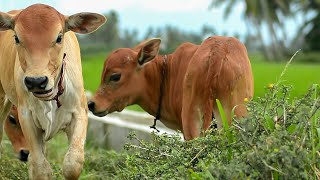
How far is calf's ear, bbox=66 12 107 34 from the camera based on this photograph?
21.4ft

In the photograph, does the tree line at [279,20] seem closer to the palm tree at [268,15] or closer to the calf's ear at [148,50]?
the palm tree at [268,15]

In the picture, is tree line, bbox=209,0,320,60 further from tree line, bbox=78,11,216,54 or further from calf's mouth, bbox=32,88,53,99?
calf's mouth, bbox=32,88,53,99

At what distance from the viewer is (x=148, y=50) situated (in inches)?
345

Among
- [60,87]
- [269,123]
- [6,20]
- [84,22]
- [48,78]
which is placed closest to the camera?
Answer: [269,123]

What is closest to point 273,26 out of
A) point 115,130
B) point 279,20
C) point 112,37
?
point 279,20

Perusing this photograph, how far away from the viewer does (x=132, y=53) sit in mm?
8867

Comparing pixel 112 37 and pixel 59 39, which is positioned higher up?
pixel 59 39

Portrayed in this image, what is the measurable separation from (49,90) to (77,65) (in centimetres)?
129

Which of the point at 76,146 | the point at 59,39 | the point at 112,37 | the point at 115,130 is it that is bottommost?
the point at 112,37

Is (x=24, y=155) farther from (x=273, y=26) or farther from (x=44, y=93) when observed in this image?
(x=273, y=26)

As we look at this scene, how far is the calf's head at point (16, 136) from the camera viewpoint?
8.88m

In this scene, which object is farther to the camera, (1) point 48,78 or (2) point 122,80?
(2) point 122,80

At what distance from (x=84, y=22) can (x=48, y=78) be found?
1.10 metres

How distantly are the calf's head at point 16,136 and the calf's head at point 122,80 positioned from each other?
0.96 metres
